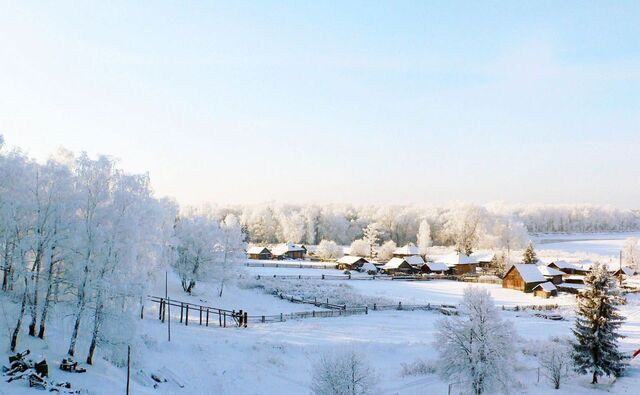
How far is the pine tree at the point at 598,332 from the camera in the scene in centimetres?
3061

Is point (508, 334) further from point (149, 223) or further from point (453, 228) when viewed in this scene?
point (453, 228)

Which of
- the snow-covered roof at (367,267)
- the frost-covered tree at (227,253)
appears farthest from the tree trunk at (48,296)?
the snow-covered roof at (367,267)

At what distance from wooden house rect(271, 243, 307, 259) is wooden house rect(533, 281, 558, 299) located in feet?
206

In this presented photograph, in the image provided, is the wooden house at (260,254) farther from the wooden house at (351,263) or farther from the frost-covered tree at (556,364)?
the frost-covered tree at (556,364)

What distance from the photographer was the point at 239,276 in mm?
65875

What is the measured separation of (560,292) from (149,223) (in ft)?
208

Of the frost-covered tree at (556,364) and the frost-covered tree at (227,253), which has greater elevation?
the frost-covered tree at (227,253)

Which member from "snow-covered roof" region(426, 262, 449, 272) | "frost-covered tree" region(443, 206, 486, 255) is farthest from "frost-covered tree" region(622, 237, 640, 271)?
"snow-covered roof" region(426, 262, 449, 272)

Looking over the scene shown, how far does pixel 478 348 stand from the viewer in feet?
82.1

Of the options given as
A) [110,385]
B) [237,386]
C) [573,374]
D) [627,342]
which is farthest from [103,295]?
[627,342]

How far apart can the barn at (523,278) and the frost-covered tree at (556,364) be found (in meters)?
40.5

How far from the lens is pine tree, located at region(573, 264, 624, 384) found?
30.6 m

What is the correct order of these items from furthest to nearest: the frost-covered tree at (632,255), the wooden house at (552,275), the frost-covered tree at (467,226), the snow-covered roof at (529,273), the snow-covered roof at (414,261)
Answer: the frost-covered tree at (467,226)
the snow-covered roof at (414,261)
the frost-covered tree at (632,255)
the wooden house at (552,275)
the snow-covered roof at (529,273)

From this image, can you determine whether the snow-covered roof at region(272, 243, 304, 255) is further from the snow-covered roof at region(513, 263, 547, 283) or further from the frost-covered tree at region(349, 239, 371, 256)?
the snow-covered roof at region(513, 263, 547, 283)
